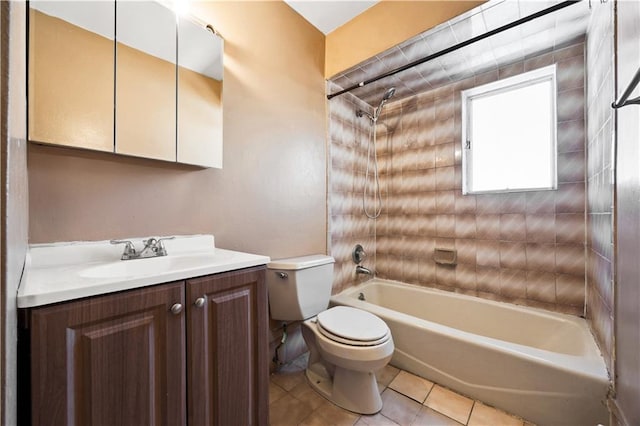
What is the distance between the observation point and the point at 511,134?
189 cm

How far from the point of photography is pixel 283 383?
1.50m

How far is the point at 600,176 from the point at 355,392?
1657 mm

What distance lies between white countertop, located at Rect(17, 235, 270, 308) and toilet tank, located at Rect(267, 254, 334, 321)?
0.40 metres

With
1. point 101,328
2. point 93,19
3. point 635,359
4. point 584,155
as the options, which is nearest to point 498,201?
point 584,155

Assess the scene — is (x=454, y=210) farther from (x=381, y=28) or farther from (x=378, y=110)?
(x=381, y=28)

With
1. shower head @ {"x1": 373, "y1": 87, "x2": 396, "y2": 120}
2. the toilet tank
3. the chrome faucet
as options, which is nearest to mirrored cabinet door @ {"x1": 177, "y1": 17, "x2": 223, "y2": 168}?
the chrome faucet

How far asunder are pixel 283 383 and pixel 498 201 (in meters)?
1.97

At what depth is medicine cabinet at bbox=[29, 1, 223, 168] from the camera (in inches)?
35.2

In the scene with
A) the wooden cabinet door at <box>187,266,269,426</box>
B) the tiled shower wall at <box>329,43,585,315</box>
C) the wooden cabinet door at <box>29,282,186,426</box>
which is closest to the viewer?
the wooden cabinet door at <box>29,282,186,426</box>

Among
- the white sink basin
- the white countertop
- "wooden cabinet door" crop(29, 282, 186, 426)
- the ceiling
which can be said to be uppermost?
the ceiling

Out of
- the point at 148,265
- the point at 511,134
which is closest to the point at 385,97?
the point at 511,134

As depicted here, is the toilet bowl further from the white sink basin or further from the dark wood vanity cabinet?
the white sink basin

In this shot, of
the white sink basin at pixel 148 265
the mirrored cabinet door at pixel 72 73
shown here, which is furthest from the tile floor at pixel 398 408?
the mirrored cabinet door at pixel 72 73

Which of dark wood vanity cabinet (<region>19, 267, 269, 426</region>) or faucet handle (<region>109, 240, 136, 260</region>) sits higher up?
faucet handle (<region>109, 240, 136, 260</region>)
